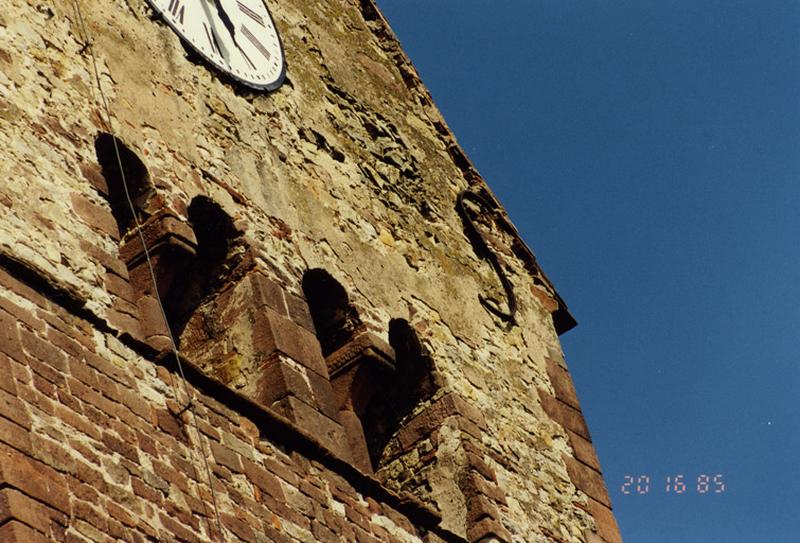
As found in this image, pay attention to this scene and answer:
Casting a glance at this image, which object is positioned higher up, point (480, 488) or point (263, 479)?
point (480, 488)

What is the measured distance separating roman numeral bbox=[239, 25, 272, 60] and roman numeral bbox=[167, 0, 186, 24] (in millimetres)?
574

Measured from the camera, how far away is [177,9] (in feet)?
37.8

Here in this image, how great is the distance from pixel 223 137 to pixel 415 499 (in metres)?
2.38

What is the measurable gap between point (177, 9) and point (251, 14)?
0.93 metres

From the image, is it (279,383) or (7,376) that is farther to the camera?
(279,383)

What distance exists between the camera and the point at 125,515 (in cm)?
784

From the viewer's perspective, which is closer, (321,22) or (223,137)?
(223,137)

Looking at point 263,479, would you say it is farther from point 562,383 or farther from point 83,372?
point 562,383

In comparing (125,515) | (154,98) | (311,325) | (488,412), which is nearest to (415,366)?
(488,412)

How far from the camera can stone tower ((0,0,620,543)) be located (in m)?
8.23

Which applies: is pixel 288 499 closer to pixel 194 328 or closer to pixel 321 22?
pixel 194 328

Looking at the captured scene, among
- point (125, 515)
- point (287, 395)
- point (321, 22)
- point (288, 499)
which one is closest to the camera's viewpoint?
point (125, 515)

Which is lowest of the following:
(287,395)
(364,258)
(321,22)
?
(287,395)

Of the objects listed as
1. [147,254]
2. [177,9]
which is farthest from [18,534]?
[177,9]
